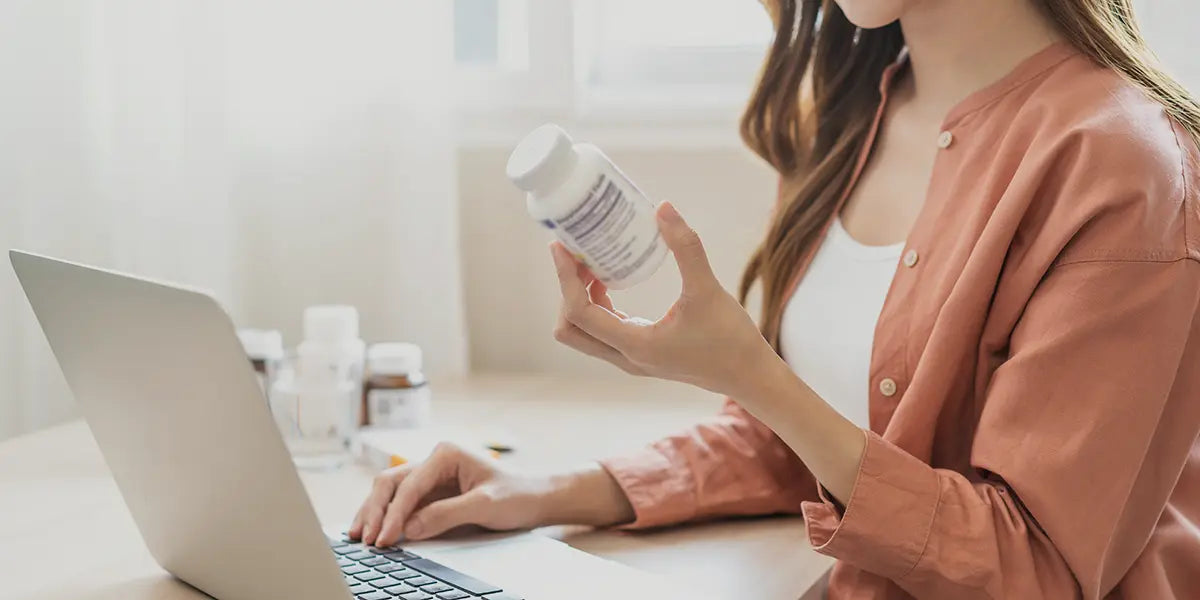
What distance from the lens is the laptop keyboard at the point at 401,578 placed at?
2.88 feet

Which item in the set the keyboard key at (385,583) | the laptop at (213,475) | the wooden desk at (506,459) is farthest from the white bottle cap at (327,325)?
the keyboard key at (385,583)

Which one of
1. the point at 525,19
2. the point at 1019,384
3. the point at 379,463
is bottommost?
the point at 379,463

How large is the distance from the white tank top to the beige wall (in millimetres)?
549

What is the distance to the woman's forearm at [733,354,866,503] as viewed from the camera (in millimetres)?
871

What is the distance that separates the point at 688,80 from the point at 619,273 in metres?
1.02

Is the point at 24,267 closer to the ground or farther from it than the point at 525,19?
closer to the ground

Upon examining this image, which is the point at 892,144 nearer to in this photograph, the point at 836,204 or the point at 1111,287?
the point at 836,204

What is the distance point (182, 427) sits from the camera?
787 millimetres

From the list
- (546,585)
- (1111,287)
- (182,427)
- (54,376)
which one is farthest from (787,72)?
(54,376)

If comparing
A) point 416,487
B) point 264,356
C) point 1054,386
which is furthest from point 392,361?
point 1054,386

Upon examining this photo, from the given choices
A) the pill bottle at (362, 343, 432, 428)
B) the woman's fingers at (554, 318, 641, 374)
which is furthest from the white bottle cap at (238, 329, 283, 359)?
the woman's fingers at (554, 318, 641, 374)

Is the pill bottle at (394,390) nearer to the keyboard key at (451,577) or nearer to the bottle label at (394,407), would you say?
the bottle label at (394,407)

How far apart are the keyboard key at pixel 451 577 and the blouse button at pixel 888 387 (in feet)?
1.14

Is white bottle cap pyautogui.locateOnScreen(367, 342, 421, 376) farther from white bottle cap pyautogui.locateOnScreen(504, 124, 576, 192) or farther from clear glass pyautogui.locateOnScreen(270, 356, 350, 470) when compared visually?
white bottle cap pyautogui.locateOnScreen(504, 124, 576, 192)
